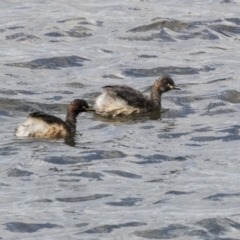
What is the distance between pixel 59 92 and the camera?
693 inches

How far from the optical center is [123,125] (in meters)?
16.0

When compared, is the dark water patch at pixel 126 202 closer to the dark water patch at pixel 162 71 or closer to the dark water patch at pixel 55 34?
the dark water patch at pixel 162 71

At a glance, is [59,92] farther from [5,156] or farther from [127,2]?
[127,2]

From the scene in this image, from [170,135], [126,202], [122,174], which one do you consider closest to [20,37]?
[170,135]

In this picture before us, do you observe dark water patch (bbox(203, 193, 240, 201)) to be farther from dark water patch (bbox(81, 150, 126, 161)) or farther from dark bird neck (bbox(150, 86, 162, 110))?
dark bird neck (bbox(150, 86, 162, 110))

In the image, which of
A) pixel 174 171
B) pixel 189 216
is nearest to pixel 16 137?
pixel 174 171

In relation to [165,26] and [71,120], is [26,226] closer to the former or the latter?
[71,120]

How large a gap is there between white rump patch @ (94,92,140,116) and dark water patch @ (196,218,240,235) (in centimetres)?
532

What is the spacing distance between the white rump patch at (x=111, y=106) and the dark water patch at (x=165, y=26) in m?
4.81

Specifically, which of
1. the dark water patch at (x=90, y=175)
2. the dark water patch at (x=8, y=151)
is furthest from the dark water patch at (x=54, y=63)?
the dark water patch at (x=90, y=175)

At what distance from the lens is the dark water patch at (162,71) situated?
1888 centimetres

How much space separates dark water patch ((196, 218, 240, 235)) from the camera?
444 inches

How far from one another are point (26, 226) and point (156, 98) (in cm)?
618

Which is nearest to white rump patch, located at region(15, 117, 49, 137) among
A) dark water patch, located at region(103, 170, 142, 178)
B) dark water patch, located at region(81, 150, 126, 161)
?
dark water patch, located at region(81, 150, 126, 161)
